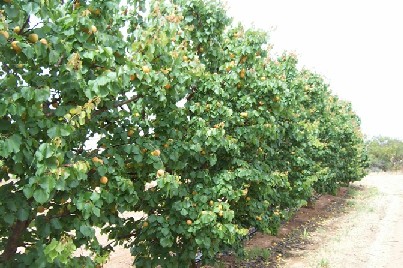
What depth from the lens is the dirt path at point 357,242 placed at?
400 inches

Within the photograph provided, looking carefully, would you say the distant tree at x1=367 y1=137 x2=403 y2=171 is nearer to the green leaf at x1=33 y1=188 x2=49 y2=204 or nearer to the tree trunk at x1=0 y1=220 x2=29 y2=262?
the tree trunk at x1=0 y1=220 x2=29 y2=262

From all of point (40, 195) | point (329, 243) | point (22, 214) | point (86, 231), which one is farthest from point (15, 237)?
point (329, 243)

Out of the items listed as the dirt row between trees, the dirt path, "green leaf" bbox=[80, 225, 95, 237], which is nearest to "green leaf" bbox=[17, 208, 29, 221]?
"green leaf" bbox=[80, 225, 95, 237]

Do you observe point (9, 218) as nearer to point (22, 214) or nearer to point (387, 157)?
point (22, 214)

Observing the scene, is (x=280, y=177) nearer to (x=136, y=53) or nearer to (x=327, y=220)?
(x=136, y=53)

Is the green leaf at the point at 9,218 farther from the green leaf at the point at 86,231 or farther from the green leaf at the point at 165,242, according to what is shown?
the green leaf at the point at 165,242

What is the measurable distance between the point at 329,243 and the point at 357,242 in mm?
962

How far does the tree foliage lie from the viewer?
3311 millimetres

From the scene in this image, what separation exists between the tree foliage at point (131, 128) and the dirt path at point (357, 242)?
6.88 ft

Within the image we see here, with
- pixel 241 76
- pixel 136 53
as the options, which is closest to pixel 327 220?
pixel 241 76

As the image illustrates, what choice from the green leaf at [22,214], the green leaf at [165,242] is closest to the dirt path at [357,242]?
the green leaf at [165,242]

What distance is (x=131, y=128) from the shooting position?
5.16 meters

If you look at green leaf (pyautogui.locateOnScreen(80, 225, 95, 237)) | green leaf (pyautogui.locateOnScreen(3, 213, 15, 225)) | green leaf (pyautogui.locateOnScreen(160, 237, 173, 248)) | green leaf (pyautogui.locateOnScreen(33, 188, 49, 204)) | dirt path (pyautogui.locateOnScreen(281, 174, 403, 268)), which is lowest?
dirt path (pyautogui.locateOnScreen(281, 174, 403, 268))

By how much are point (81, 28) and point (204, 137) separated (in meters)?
2.68
